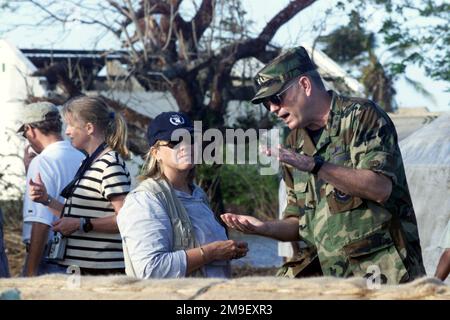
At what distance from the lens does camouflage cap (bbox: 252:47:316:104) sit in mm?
4047

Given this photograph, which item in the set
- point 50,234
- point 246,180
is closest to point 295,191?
point 50,234

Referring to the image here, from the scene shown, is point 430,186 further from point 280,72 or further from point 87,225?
point 280,72

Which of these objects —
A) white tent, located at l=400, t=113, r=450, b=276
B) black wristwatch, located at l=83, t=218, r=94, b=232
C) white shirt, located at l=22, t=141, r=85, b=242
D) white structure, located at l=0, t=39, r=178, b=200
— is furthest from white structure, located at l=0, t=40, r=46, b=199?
black wristwatch, located at l=83, t=218, r=94, b=232

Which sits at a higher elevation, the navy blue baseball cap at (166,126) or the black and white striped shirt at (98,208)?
the navy blue baseball cap at (166,126)

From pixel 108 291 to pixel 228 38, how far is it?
31.8ft

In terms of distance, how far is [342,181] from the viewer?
3.71 metres

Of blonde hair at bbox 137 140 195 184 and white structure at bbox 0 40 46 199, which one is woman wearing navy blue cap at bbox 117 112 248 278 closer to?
blonde hair at bbox 137 140 195 184

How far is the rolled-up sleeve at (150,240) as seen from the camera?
3953 mm

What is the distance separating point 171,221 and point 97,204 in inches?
45.0

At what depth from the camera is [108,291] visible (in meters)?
2.33

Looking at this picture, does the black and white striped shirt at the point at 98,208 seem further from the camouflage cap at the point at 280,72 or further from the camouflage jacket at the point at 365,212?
the camouflage jacket at the point at 365,212

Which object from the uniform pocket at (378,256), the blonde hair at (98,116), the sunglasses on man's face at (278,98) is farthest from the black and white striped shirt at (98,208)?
the uniform pocket at (378,256)

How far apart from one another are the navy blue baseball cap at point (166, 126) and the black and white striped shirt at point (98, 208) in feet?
2.46

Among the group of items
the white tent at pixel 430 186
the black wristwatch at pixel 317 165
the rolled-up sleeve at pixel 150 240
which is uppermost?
→ the black wristwatch at pixel 317 165
